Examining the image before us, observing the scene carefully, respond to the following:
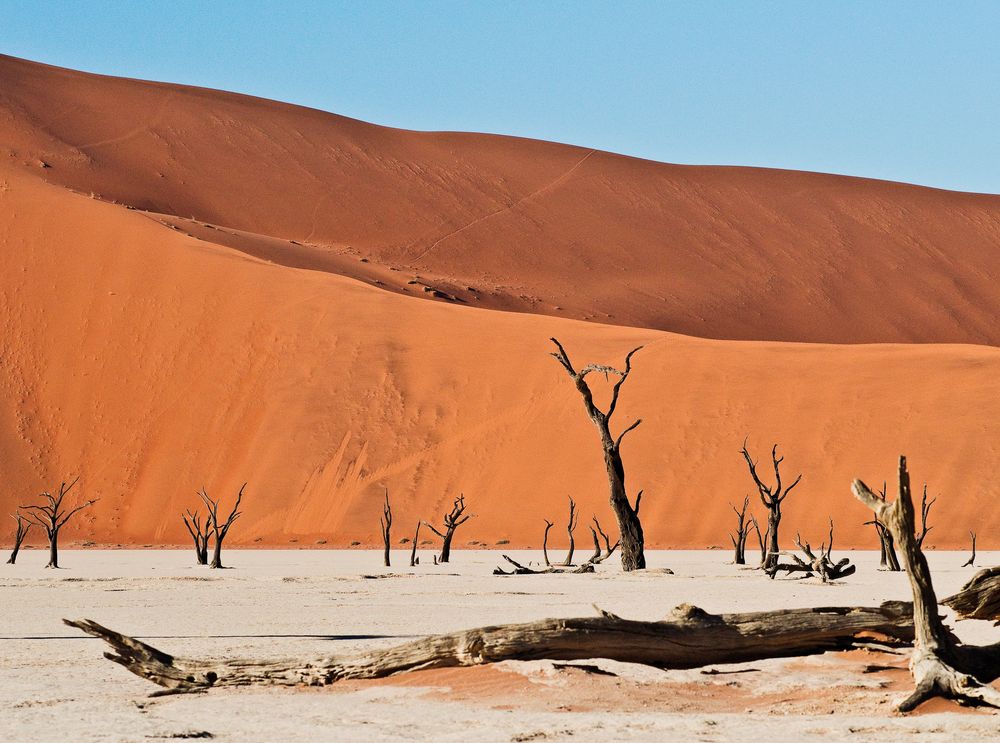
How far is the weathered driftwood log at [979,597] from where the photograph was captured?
9.33 meters

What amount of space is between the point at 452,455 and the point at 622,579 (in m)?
24.7

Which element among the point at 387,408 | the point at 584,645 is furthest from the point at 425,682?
the point at 387,408

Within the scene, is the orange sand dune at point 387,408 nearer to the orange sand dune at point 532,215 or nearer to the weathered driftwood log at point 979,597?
the orange sand dune at point 532,215

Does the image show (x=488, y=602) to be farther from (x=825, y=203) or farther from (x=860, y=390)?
(x=825, y=203)

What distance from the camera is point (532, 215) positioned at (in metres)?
96.8

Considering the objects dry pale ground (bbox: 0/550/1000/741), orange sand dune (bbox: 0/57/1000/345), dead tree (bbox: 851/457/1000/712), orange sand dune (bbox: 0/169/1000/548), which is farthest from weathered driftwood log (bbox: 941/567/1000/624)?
orange sand dune (bbox: 0/57/1000/345)

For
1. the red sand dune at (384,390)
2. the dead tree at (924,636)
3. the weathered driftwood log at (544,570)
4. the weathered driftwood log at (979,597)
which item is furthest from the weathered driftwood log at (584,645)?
the red sand dune at (384,390)

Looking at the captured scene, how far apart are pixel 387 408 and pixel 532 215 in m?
48.5

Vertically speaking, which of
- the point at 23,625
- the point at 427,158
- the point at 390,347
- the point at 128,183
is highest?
the point at 427,158

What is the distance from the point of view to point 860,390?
164 feet

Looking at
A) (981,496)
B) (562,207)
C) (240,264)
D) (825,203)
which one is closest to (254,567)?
(981,496)

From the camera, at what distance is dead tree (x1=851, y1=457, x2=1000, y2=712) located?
8148 millimetres

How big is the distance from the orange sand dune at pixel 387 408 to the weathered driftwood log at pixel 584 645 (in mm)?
33393

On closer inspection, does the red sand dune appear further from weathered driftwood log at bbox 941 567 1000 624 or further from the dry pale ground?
weathered driftwood log at bbox 941 567 1000 624
